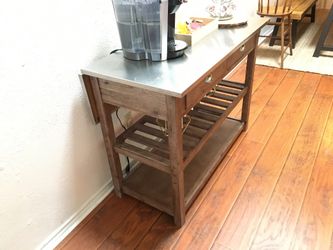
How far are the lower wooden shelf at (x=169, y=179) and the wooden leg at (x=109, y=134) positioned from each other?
74 mm

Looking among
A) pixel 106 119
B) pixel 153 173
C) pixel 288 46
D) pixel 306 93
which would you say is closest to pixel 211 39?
pixel 106 119

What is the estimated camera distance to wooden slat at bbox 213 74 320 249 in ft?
4.54

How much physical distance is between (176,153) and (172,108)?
8.4 inches

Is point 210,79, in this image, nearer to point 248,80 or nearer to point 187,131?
point 187,131

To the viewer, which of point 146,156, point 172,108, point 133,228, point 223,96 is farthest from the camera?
point 223,96

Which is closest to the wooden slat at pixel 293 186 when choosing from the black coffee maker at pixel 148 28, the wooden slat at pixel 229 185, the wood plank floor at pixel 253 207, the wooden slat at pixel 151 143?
the wood plank floor at pixel 253 207

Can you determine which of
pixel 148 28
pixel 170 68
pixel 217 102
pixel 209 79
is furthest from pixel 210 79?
pixel 217 102

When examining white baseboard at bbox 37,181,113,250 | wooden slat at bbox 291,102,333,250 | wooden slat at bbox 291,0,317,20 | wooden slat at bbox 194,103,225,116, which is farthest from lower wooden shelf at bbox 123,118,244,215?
wooden slat at bbox 291,0,317,20

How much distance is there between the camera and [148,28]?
3.89 ft

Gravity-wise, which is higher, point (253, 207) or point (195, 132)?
point (195, 132)

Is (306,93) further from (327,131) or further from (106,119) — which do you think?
(106,119)

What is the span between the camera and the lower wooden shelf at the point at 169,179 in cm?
151

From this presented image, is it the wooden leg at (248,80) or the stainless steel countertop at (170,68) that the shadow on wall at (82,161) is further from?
the wooden leg at (248,80)

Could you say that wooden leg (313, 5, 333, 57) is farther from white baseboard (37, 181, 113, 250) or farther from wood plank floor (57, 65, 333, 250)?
white baseboard (37, 181, 113, 250)
